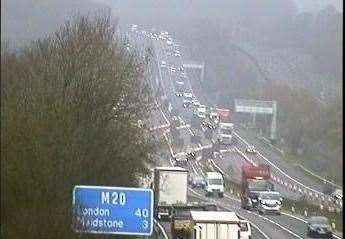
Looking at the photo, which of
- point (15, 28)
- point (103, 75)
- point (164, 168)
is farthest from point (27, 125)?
point (164, 168)

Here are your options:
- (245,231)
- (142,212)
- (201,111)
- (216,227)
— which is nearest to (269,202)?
(201,111)

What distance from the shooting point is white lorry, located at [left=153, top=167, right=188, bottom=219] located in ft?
41.2

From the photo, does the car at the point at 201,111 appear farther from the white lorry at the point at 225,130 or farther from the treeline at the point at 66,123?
the treeline at the point at 66,123

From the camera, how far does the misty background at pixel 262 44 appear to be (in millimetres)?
8297

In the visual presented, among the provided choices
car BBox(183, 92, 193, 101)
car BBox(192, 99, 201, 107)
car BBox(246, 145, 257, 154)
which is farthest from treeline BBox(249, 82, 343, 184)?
car BBox(192, 99, 201, 107)

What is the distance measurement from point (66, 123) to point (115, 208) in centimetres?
248

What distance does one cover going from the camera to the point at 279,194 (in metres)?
14.8

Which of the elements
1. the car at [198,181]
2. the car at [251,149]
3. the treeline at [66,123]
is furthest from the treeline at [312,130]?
the car at [198,181]

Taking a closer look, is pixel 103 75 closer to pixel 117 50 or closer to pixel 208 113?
pixel 117 50

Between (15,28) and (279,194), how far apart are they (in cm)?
883

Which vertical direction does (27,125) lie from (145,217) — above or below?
above

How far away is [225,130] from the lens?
16094mm

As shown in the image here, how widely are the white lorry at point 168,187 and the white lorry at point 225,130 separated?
2.41 m

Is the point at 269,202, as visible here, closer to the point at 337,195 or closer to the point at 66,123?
the point at 337,195
